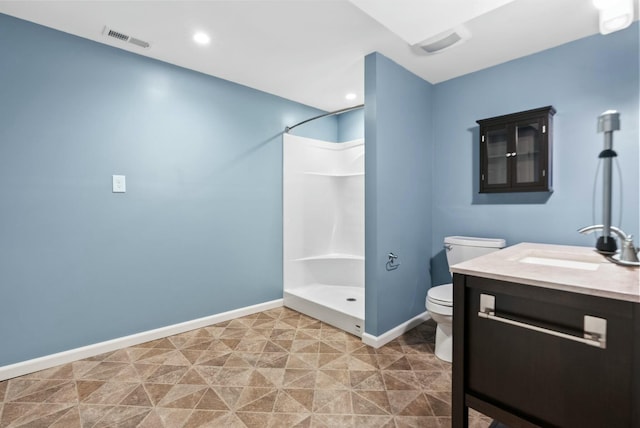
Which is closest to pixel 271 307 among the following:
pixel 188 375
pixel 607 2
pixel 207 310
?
pixel 207 310

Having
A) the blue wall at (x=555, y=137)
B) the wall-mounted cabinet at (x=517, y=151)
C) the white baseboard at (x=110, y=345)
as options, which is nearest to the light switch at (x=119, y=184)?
the white baseboard at (x=110, y=345)

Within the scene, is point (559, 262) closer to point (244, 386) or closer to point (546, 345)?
point (546, 345)

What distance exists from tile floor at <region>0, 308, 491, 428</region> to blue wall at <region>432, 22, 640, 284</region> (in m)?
1.20

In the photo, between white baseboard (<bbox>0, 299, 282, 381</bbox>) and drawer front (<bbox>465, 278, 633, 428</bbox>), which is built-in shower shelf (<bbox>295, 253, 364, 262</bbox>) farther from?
drawer front (<bbox>465, 278, 633, 428</bbox>)

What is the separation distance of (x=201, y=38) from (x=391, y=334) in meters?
2.69

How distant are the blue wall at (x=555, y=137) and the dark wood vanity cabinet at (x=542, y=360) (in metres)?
1.55

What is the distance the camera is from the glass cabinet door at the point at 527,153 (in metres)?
2.30

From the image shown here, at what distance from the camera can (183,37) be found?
2.20 m

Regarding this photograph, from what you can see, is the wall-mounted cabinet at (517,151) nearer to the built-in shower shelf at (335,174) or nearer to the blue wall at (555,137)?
the blue wall at (555,137)

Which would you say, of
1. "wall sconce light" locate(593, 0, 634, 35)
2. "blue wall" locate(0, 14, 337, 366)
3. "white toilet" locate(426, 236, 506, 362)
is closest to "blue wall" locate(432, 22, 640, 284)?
"white toilet" locate(426, 236, 506, 362)

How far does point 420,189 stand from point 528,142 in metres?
0.90

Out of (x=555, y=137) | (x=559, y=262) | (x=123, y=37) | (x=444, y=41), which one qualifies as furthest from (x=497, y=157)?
(x=123, y=37)

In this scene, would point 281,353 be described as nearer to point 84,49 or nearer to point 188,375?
point 188,375

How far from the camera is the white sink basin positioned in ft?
4.97
